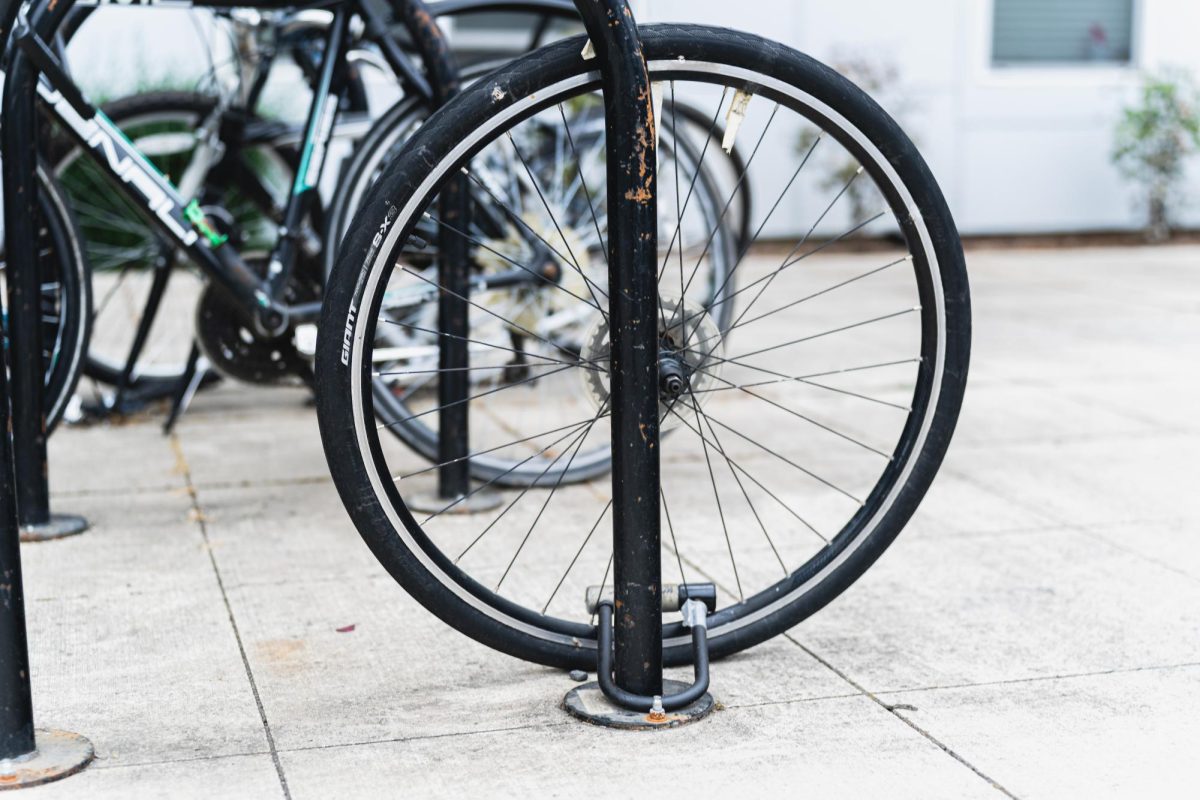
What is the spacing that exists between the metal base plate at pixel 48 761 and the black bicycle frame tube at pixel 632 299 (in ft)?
2.98

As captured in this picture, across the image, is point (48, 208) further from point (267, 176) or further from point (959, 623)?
point (959, 623)

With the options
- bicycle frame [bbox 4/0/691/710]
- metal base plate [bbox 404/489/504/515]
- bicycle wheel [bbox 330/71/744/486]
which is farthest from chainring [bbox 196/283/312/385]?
bicycle frame [bbox 4/0/691/710]

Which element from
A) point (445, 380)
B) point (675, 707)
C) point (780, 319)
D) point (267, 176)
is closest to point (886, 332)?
point (780, 319)

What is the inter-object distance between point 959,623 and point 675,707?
32.6 inches

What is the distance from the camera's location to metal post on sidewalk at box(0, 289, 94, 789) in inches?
90.9

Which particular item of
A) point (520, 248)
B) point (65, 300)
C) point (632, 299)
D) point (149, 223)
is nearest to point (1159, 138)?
point (520, 248)

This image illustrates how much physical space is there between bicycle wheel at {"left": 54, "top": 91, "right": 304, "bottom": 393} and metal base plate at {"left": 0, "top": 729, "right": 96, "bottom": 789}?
1.75 meters

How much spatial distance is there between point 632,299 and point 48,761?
3.87 ft

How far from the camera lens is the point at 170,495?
418 centimetres

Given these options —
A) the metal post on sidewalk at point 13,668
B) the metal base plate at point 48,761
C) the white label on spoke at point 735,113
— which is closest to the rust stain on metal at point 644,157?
the white label on spoke at point 735,113

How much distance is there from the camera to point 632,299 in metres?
2.44

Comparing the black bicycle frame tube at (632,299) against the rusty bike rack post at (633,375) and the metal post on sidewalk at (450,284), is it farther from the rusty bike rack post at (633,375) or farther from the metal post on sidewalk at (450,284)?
the metal post on sidewalk at (450,284)

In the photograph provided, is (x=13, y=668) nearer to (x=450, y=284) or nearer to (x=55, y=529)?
(x=55, y=529)

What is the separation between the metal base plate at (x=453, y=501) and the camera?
3971 mm
